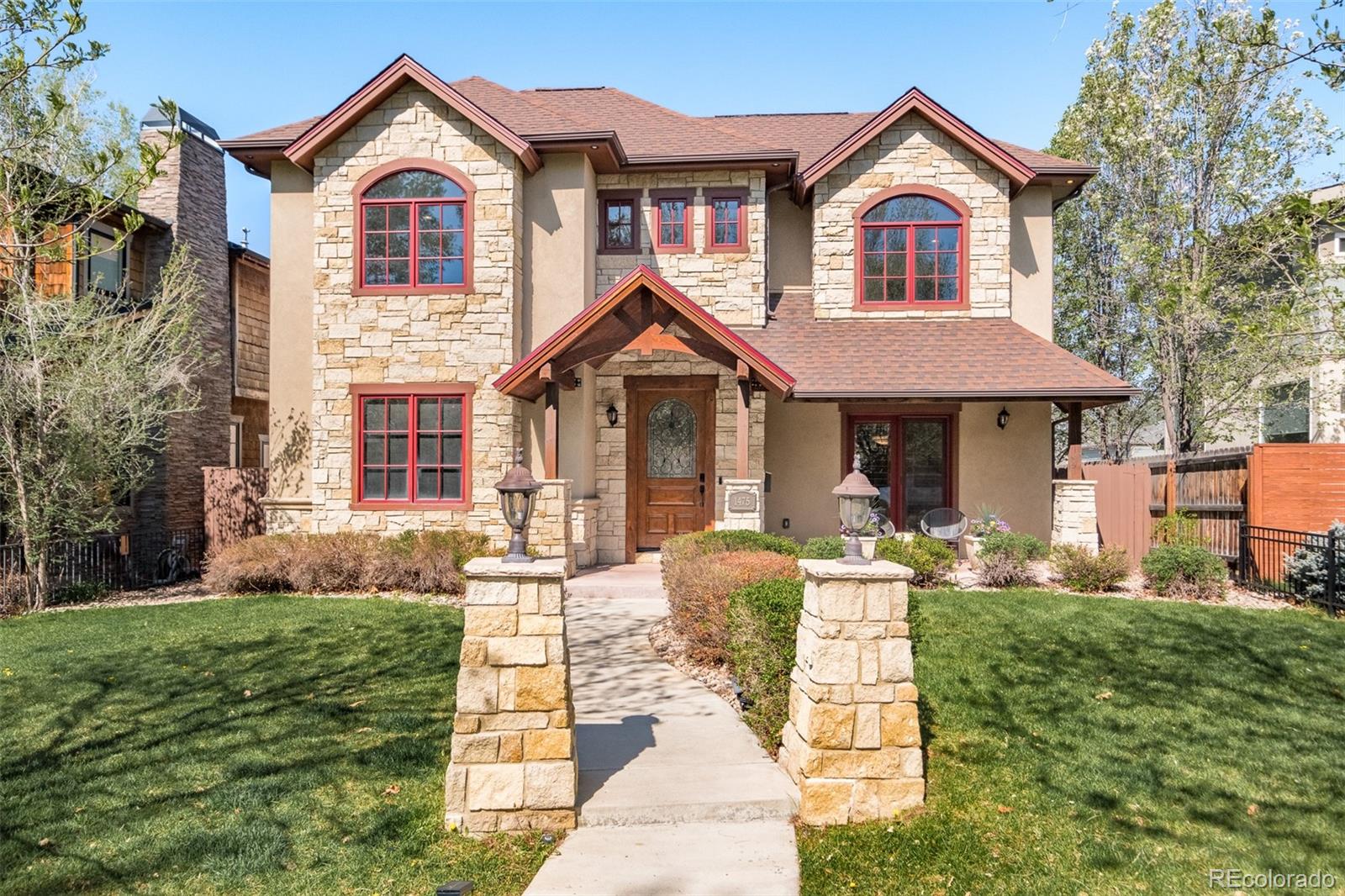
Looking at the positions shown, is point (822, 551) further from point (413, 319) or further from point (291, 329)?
point (291, 329)

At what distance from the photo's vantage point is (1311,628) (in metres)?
8.85

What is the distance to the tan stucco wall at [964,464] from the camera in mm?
13969

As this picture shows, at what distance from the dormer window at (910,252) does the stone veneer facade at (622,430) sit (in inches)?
119

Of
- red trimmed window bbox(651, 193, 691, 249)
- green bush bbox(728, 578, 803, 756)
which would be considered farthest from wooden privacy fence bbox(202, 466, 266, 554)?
green bush bbox(728, 578, 803, 756)

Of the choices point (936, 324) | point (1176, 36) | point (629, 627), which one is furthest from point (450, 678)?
point (1176, 36)

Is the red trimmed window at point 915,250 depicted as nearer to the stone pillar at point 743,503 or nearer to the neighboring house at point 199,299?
the stone pillar at point 743,503

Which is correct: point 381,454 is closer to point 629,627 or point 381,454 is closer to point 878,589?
point 629,627

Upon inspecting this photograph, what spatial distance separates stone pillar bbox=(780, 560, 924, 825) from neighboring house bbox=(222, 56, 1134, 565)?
7.12 metres

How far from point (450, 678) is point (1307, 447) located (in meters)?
12.1

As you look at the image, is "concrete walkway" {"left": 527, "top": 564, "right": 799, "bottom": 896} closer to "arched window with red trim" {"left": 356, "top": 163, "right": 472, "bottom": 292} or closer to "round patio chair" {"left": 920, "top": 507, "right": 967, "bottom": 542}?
"round patio chair" {"left": 920, "top": 507, "right": 967, "bottom": 542}

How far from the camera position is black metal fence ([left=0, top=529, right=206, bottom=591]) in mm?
12180

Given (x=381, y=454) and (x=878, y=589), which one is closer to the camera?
(x=878, y=589)

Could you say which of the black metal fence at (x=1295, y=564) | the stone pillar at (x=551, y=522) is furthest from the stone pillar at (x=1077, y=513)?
the stone pillar at (x=551, y=522)

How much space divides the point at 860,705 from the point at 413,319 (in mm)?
10504
